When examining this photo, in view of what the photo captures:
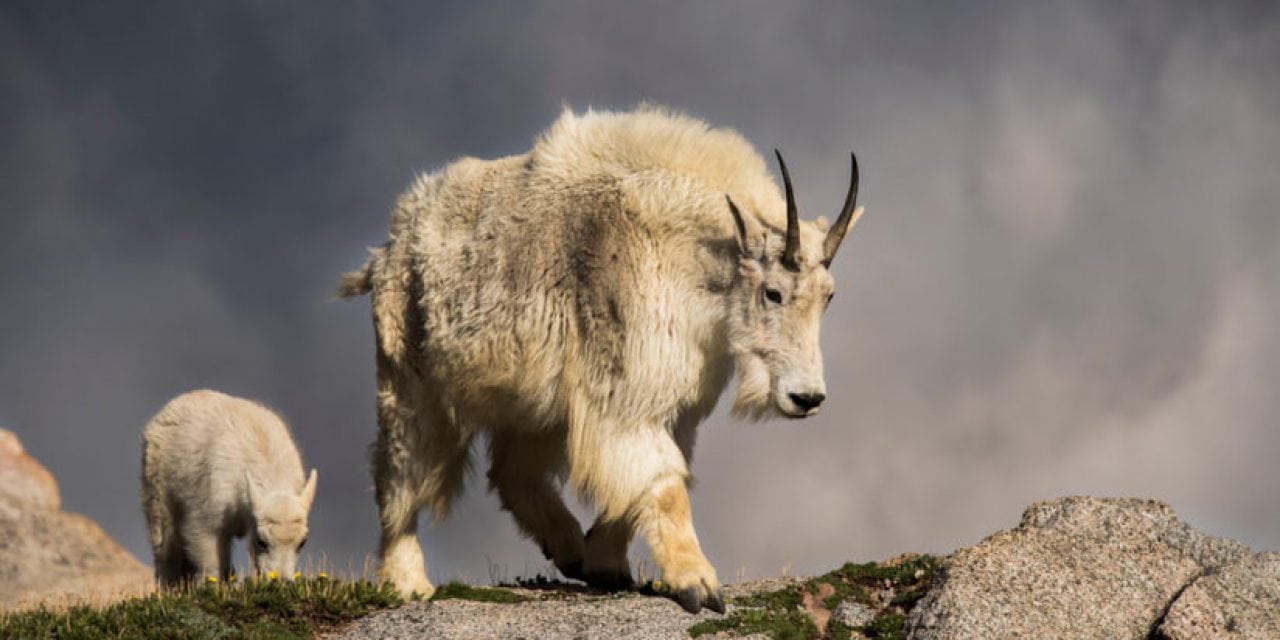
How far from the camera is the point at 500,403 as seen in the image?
10883 mm

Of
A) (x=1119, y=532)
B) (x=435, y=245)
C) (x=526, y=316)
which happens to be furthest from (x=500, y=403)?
(x=1119, y=532)

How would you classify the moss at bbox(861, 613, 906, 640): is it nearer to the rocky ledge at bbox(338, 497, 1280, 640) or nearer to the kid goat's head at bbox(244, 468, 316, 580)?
the rocky ledge at bbox(338, 497, 1280, 640)

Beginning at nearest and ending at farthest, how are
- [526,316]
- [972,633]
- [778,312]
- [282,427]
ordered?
1. [972,633]
2. [778,312]
3. [526,316]
4. [282,427]

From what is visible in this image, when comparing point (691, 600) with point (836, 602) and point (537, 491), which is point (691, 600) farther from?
point (537, 491)

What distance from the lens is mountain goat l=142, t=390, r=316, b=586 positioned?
14453mm

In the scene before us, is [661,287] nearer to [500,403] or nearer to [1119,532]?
[500,403]

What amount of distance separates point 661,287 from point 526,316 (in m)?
1.11

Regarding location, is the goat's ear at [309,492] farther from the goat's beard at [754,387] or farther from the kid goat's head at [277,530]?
the goat's beard at [754,387]

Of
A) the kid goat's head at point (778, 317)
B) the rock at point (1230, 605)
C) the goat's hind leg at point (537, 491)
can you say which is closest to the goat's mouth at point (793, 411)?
the kid goat's head at point (778, 317)

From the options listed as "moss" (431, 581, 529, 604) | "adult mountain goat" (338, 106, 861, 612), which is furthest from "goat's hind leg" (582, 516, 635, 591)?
"moss" (431, 581, 529, 604)

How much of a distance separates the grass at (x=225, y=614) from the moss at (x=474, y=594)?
1.41ft

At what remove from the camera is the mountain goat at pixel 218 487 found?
14453 mm

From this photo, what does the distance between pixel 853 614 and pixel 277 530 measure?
6.87 meters

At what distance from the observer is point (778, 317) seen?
982 centimetres
